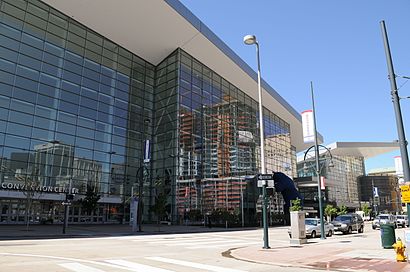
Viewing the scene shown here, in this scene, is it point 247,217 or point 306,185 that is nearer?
point 247,217

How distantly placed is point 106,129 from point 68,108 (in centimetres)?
571

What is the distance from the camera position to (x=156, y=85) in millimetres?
52500

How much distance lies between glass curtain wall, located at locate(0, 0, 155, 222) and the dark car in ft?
85.6

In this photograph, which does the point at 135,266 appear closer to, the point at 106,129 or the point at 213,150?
the point at 106,129

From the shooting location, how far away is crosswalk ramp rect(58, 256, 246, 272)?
10.1 metres

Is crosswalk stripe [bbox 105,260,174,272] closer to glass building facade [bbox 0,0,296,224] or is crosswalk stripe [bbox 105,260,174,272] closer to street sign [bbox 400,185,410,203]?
street sign [bbox 400,185,410,203]

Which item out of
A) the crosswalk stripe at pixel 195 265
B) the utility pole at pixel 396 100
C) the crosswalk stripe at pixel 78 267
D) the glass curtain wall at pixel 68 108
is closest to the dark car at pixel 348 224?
the crosswalk stripe at pixel 195 265

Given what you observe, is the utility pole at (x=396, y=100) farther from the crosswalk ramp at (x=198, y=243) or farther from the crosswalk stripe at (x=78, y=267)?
the crosswalk ramp at (x=198, y=243)

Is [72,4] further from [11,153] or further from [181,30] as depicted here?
[11,153]

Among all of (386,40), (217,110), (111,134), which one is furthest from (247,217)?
(386,40)

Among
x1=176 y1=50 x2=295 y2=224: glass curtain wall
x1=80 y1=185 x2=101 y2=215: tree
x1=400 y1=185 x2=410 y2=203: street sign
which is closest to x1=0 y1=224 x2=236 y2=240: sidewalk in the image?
x1=80 y1=185 x2=101 y2=215: tree

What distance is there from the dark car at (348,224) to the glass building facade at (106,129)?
680 inches

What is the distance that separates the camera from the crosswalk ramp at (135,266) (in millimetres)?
10086

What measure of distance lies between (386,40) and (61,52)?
38720 millimetres
